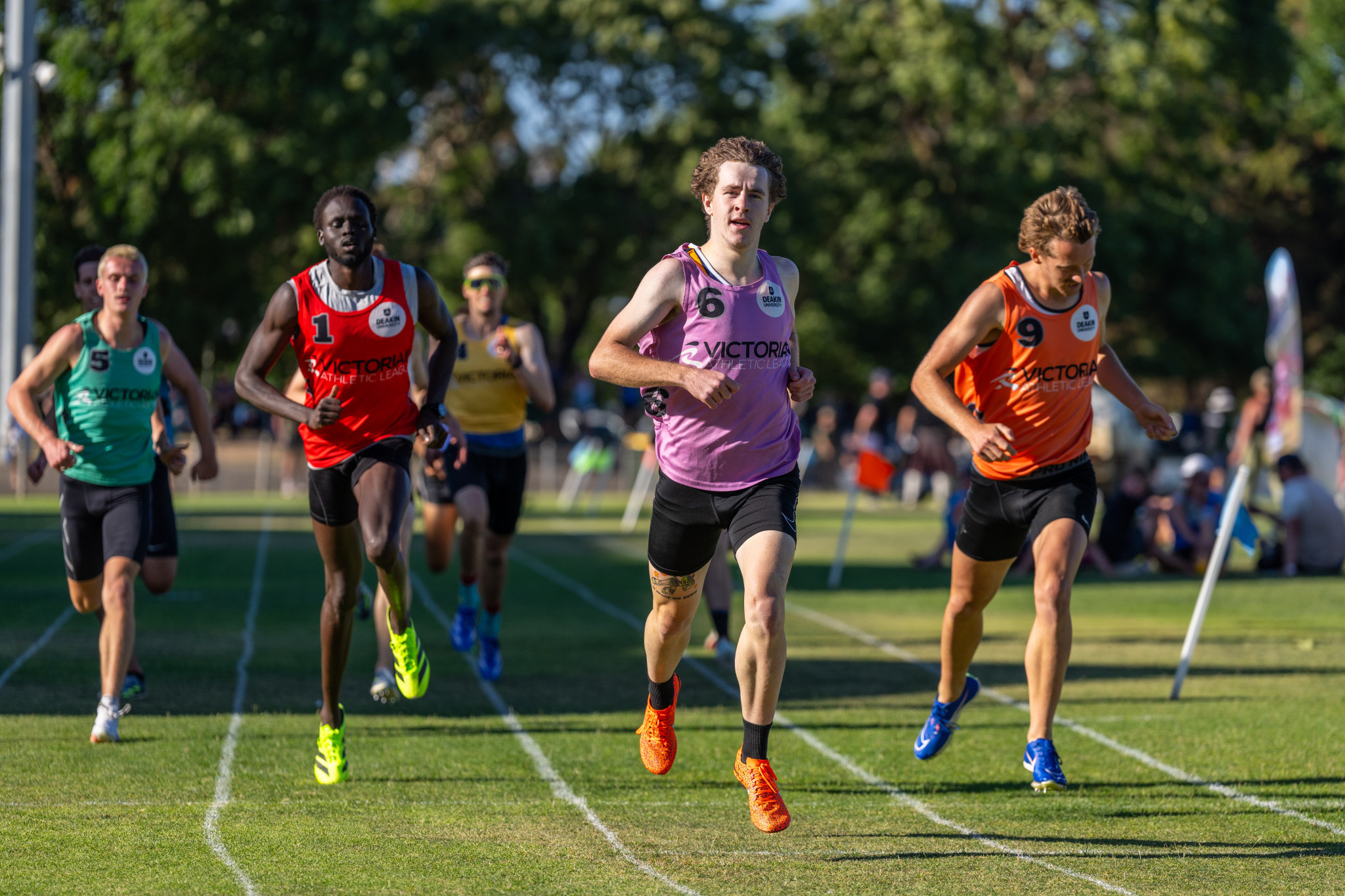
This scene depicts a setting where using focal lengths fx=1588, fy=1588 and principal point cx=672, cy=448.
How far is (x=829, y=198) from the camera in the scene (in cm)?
4138

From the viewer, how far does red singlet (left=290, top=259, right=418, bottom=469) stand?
6.42 m

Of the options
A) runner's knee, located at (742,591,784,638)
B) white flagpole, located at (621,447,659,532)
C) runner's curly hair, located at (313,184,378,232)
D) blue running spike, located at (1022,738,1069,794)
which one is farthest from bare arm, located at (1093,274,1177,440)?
white flagpole, located at (621,447,659,532)

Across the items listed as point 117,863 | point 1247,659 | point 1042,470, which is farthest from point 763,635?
point 1247,659

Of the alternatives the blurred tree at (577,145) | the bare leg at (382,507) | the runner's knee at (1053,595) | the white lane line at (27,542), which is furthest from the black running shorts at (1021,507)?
the blurred tree at (577,145)

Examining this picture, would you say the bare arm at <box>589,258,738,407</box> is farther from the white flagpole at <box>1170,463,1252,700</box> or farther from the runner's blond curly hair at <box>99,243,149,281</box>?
the white flagpole at <box>1170,463,1252,700</box>

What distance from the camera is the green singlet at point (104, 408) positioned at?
7.52 meters

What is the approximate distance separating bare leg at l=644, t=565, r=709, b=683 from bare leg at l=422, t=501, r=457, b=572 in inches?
145

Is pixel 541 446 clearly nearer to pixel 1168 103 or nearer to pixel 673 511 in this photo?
pixel 1168 103

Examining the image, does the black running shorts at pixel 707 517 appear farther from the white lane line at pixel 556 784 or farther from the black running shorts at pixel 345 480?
the black running shorts at pixel 345 480

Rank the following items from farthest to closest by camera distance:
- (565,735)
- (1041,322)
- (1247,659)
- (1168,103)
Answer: (1168,103) < (1247,659) < (565,735) < (1041,322)

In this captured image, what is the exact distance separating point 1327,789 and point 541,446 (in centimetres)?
3019

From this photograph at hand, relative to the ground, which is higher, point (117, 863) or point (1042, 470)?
point (1042, 470)

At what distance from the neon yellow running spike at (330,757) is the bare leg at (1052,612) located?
112 inches

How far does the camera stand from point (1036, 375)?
6555 mm
